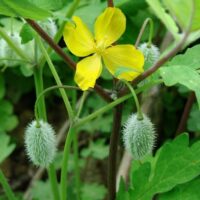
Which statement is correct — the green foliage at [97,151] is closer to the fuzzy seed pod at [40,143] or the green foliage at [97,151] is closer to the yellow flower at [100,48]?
the fuzzy seed pod at [40,143]

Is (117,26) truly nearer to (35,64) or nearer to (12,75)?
(35,64)

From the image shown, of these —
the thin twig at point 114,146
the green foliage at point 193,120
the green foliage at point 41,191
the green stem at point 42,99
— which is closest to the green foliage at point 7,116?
the green foliage at point 41,191

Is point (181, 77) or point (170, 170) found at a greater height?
point (181, 77)

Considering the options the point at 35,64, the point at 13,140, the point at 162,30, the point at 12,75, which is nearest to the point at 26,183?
the point at 13,140

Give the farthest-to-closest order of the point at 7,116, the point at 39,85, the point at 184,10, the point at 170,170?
the point at 7,116
the point at 39,85
the point at 170,170
the point at 184,10

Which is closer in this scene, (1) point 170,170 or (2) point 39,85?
(1) point 170,170

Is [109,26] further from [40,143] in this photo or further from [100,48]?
[40,143]

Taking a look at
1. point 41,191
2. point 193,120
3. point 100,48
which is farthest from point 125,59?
point 41,191

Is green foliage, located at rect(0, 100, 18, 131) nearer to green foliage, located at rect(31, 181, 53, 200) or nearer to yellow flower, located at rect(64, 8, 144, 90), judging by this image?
green foliage, located at rect(31, 181, 53, 200)
